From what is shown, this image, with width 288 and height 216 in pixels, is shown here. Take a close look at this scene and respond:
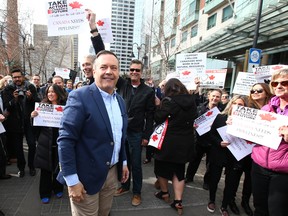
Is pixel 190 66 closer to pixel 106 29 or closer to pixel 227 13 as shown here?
pixel 106 29

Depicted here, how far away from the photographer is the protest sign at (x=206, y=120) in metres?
3.94

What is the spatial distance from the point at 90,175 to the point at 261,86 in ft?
9.10

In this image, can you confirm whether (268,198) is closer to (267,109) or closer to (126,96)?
(267,109)

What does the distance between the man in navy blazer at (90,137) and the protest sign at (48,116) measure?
1682 mm

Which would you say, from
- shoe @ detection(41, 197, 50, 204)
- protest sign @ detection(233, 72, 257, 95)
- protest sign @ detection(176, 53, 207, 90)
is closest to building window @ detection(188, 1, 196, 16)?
protest sign @ detection(176, 53, 207, 90)

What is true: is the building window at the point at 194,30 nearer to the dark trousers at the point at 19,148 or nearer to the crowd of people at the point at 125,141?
the crowd of people at the point at 125,141

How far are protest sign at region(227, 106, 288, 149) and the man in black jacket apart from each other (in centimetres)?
138

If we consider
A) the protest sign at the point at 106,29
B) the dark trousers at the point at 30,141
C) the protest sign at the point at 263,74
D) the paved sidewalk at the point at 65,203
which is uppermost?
the protest sign at the point at 106,29

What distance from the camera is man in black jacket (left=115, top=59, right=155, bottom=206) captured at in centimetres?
360

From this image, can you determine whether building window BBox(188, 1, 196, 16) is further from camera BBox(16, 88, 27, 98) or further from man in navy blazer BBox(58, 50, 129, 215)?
man in navy blazer BBox(58, 50, 129, 215)

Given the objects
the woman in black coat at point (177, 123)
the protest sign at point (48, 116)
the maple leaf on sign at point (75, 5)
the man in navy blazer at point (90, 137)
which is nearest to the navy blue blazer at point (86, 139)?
the man in navy blazer at point (90, 137)

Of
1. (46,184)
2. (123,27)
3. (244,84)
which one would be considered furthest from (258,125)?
(123,27)

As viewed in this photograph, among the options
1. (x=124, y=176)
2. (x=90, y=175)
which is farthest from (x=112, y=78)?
(x=124, y=176)

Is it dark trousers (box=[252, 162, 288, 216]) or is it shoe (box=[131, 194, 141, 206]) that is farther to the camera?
shoe (box=[131, 194, 141, 206])
